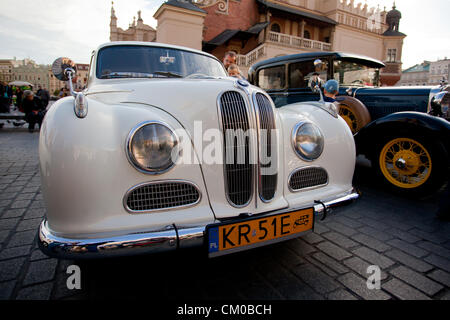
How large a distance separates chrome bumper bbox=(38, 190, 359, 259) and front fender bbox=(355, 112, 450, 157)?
3065mm

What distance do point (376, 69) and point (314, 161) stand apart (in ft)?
15.3

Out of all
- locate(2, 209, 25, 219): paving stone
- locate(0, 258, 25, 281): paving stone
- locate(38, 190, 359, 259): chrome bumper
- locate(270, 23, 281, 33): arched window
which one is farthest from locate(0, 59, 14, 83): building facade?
locate(38, 190, 359, 259): chrome bumper

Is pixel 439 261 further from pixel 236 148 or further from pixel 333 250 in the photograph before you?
pixel 236 148

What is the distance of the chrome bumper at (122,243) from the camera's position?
133 cm

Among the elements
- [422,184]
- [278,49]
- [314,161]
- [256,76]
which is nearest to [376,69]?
[256,76]

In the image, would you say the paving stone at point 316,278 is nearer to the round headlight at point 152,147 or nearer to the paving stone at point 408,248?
the paving stone at point 408,248

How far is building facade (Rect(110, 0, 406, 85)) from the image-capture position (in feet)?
65.6

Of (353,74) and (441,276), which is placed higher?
(353,74)

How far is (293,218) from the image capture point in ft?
5.65

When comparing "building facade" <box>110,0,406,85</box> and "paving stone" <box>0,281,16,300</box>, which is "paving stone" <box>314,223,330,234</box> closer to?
"paving stone" <box>0,281,16,300</box>

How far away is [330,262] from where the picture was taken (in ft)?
6.69

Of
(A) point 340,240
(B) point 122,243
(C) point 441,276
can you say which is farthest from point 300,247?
(B) point 122,243

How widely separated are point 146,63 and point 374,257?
8.60 feet

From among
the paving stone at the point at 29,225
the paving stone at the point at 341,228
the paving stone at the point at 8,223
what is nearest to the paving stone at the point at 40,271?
the paving stone at the point at 29,225
